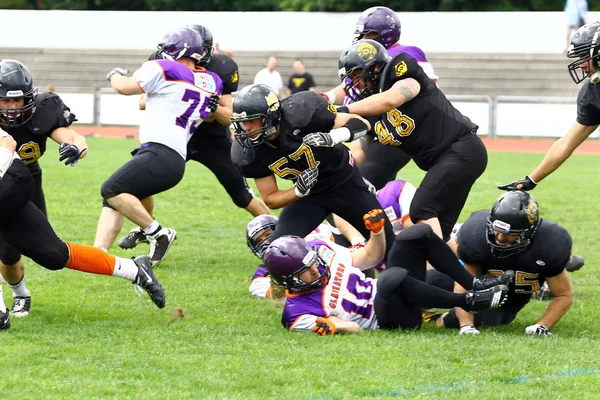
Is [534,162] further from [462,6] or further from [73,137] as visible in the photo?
[462,6]

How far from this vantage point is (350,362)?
14.9 feet

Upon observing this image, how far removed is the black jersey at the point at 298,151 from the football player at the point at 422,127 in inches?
9.2

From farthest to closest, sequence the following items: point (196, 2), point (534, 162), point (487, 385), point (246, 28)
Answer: point (196, 2)
point (246, 28)
point (534, 162)
point (487, 385)

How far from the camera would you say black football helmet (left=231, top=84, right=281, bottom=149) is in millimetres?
5625

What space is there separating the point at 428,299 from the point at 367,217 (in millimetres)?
757

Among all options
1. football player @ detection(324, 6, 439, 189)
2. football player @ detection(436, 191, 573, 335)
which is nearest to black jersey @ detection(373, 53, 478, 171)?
football player @ detection(436, 191, 573, 335)

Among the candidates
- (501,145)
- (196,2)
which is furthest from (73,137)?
(196,2)

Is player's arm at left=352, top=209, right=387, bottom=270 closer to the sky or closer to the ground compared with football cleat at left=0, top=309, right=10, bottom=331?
closer to the sky

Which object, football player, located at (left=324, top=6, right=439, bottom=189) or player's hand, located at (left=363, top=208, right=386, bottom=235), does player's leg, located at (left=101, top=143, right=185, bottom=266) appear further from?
player's hand, located at (left=363, top=208, right=386, bottom=235)

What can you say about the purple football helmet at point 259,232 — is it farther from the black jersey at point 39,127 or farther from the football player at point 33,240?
the black jersey at point 39,127

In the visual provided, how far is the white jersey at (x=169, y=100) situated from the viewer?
22.9ft

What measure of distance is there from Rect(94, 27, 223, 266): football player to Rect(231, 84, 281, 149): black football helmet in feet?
4.19

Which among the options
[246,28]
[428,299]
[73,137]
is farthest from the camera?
[246,28]

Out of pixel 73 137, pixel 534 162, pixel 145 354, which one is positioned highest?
pixel 73 137
